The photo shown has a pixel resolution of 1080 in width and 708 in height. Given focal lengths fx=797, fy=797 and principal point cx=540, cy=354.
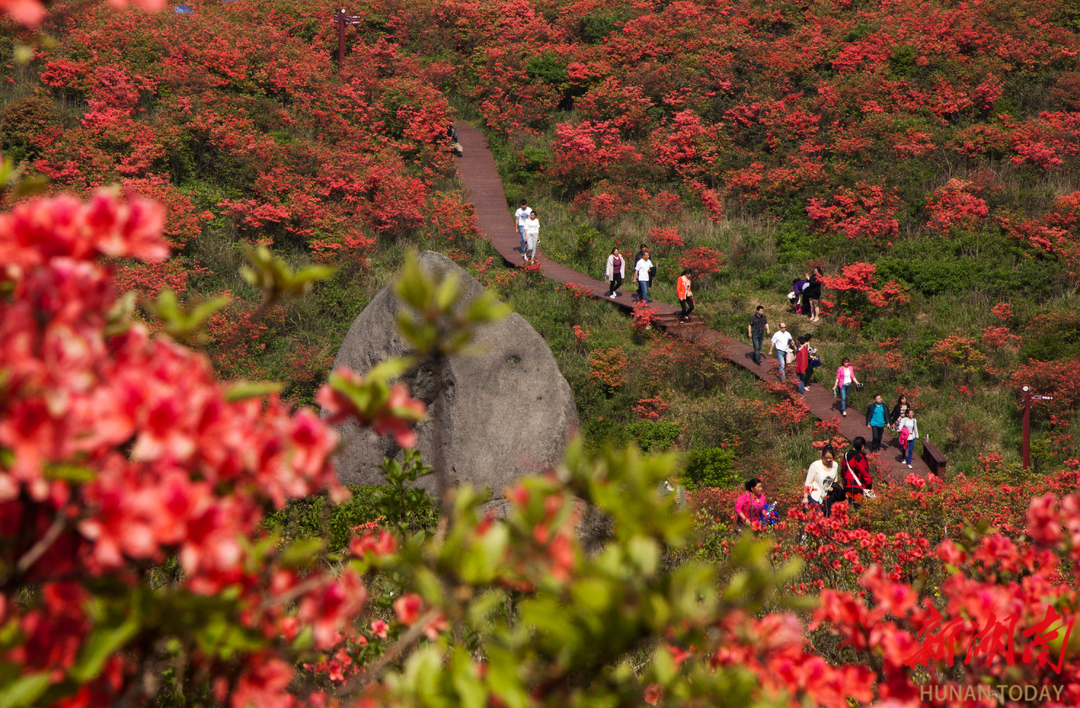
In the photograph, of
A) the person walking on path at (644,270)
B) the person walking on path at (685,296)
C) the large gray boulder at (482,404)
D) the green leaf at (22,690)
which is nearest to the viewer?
the green leaf at (22,690)

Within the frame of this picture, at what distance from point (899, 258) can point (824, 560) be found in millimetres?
12615

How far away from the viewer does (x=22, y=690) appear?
1100 millimetres

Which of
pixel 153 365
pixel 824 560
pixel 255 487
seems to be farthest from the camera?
pixel 824 560

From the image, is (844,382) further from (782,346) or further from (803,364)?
(782,346)

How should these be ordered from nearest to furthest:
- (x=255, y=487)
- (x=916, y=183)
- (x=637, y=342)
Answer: (x=255, y=487), (x=637, y=342), (x=916, y=183)

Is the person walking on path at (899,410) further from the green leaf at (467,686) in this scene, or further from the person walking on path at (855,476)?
the green leaf at (467,686)

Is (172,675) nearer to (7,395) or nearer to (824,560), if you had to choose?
(7,395)

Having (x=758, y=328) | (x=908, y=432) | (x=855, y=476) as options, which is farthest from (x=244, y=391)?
(x=758, y=328)

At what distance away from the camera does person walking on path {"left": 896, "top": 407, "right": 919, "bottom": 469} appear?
1202 cm

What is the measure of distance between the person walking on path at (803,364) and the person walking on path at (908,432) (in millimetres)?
1957

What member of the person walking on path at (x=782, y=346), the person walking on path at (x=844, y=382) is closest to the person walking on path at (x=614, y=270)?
the person walking on path at (x=782, y=346)

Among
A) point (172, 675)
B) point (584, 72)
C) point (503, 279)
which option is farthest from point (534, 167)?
point (172, 675)

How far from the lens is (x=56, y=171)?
54.2ft

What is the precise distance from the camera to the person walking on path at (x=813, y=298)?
16.1 m
